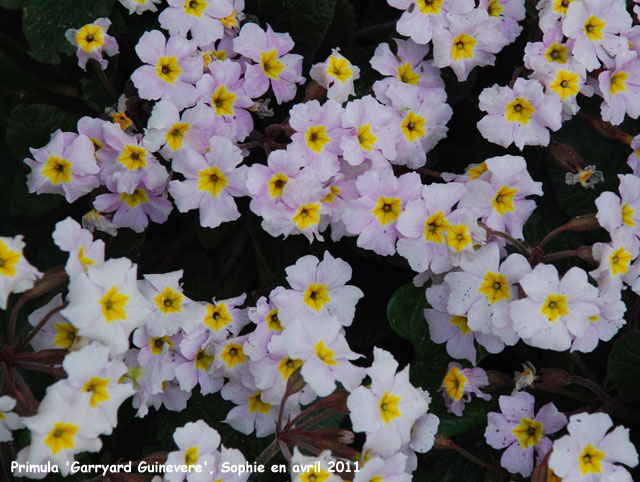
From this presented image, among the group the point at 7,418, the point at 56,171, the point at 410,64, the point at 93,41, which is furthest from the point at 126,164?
the point at 410,64

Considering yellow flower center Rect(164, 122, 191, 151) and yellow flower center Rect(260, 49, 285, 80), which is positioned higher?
yellow flower center Rect(260, 49, 285, 80)

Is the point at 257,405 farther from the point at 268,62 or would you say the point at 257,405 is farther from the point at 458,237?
the point at 268,62

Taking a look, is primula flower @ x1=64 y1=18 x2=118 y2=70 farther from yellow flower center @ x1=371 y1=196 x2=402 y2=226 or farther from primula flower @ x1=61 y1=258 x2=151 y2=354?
yellow flower center @ x1=371 y1=196 x2=402 y2=226

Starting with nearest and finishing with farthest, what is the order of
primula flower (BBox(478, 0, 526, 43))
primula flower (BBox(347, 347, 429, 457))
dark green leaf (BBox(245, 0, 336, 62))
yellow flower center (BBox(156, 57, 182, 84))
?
primula flower (BBox(347, 347, 429, 457)) < yellow flower center (BBox(156, 57, 182, 84)) < primula flower (BBox(478, 0, 526, 43)) < dark green leaf (BBox(245, 0, 336, 62))

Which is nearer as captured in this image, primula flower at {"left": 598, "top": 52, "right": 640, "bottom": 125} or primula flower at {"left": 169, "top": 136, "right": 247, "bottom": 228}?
primula flower at {"left": 169, "top": 136, "right": 247, "bottom": 228}

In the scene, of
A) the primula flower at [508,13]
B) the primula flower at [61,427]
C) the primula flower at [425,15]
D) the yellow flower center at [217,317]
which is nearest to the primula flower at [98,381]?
the primula flower at [61,427]

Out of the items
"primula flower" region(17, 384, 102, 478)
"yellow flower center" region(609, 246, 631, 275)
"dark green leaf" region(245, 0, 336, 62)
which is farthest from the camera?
"dark green leaf" region(245, 0, 336, 62)

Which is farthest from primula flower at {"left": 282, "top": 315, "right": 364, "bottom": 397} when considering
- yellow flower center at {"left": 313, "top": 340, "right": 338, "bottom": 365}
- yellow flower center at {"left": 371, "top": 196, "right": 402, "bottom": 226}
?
yellow flower center at {"left": 371, "top": 196, "right": 402, "bottom": 226}

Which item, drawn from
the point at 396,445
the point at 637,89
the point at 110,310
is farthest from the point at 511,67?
the point at 110,310

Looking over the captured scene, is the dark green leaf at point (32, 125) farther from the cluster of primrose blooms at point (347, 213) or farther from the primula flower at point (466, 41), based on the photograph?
the primula flower at point (466, 41)
